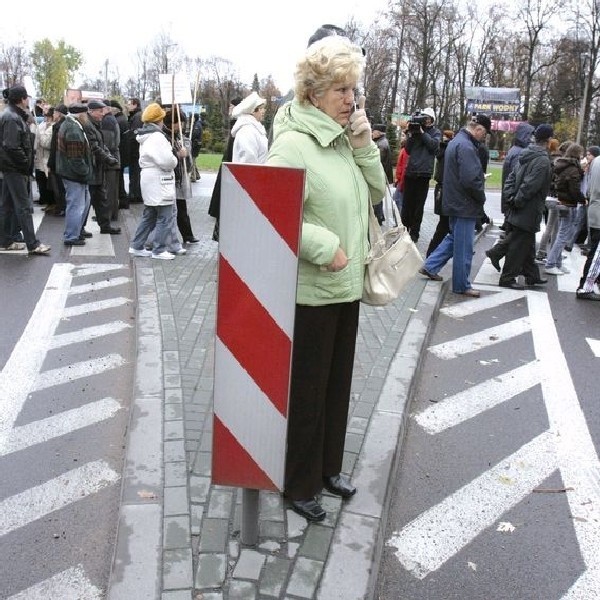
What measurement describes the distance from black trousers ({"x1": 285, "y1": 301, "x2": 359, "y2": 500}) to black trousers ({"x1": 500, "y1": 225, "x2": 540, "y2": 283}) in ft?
19.1

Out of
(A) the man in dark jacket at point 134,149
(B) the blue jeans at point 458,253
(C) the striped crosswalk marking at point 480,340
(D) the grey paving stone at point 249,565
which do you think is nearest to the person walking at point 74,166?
(A) the man in dark jacket at point 134,149

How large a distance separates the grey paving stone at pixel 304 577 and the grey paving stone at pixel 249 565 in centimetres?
14

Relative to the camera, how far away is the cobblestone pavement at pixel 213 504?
276 cm

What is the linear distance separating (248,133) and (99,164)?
3.25 metres

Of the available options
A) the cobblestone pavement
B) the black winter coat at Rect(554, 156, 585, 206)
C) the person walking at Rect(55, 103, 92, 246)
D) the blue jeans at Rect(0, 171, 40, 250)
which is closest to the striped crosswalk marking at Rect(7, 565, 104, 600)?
the cobblestone pavement

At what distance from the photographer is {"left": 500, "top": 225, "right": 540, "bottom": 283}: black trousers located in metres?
8.41

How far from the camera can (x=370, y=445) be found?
13.2 feet

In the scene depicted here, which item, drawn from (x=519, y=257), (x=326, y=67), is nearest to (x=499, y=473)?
(x=326, y=67)

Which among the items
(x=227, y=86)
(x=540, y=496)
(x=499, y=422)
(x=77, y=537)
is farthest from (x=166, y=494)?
(x=227, y=86)

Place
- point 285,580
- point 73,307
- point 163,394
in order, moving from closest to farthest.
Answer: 1. point 285,580
2. point 163,394
3. point 73,307

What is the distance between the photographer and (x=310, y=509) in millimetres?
3189

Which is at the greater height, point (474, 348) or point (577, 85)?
point (577, 85)

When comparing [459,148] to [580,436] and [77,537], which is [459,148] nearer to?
[580,436]

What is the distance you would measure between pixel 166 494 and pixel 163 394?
4.14ft
